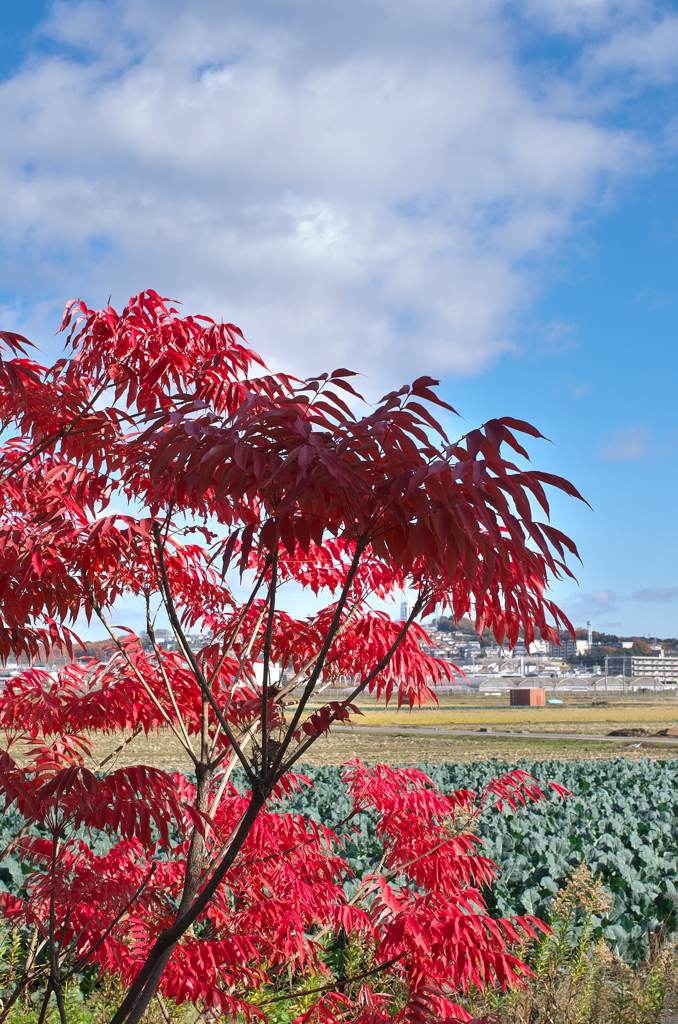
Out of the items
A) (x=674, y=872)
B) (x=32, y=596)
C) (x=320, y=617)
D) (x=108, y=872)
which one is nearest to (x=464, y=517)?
(x=32, y=596)

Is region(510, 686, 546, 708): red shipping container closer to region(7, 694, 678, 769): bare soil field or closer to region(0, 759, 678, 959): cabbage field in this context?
region(7, 694, 678, 769): bare soil field

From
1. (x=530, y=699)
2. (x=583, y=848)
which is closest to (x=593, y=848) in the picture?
(x=583, y=848)

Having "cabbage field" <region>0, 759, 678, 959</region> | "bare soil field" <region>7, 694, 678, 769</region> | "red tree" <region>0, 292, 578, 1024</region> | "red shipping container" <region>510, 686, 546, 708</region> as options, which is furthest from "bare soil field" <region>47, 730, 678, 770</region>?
"red shipping container" <region>510, 686, 546, 708</region>

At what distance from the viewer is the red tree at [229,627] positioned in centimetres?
232

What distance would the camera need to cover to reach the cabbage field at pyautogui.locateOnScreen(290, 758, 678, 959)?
31.9 ft

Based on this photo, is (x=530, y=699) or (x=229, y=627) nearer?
(x=229, y=627)

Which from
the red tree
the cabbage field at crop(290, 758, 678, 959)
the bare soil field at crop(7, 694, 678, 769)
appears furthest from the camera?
the bare soil field at crop(7, 694, 678, 769)

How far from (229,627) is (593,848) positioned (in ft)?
30.2

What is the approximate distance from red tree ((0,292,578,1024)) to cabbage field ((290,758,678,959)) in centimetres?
541

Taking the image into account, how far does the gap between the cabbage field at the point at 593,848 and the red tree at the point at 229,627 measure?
17.7 feet

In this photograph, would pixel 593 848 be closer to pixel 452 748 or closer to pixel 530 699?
pixel 452 748

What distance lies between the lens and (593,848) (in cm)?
1150

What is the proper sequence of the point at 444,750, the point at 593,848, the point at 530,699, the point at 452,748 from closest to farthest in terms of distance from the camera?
1. the point at 593,848
2. the point at 444,750
3. the point at 452,748
4. the point at 530,699

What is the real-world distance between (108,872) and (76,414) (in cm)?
249
